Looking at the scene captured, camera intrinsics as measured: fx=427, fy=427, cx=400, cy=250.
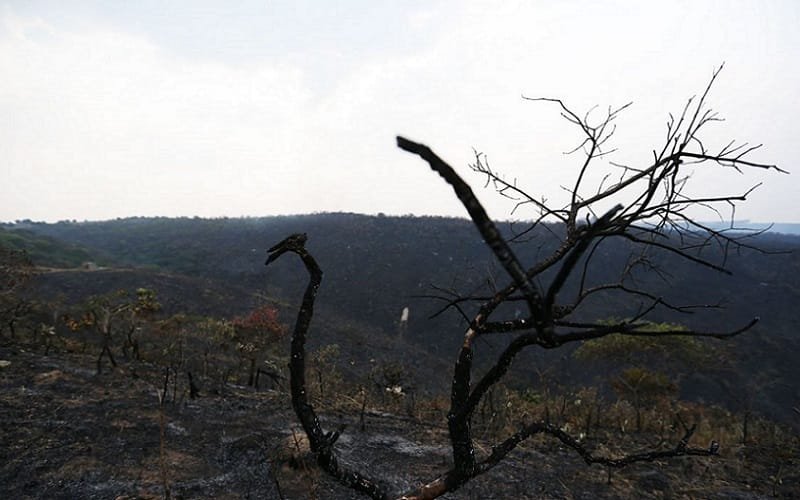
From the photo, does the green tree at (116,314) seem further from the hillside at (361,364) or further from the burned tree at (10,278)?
the burned tree at (10,278)

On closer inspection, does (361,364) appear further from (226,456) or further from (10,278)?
(226,456)

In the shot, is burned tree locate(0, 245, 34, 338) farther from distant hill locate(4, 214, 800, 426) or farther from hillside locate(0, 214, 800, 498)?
distant hill locate(4, 214, 800, 426)

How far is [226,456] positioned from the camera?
6352 millimetres

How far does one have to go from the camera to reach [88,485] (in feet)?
17.0

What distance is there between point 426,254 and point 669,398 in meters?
32.9

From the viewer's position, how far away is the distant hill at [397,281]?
2558 centimetres

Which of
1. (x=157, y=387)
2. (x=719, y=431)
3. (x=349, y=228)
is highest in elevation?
(x=349, y=228)

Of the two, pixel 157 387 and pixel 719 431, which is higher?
pixel 157 387

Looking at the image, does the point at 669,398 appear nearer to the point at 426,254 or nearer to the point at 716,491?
the point at 716,491

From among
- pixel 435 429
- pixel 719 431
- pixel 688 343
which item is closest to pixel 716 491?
pixel 719 431

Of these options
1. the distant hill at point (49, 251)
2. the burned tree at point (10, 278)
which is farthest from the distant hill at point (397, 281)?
the burned tree at point (10, 278)

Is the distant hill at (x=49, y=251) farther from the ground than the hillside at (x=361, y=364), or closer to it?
farther from the ground

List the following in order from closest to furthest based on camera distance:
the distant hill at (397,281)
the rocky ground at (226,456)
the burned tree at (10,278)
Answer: the rocky ground at (226,456) → the burned tree at (10,278) → the distant hill at (397,281)

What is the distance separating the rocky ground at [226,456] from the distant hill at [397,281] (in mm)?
11106
